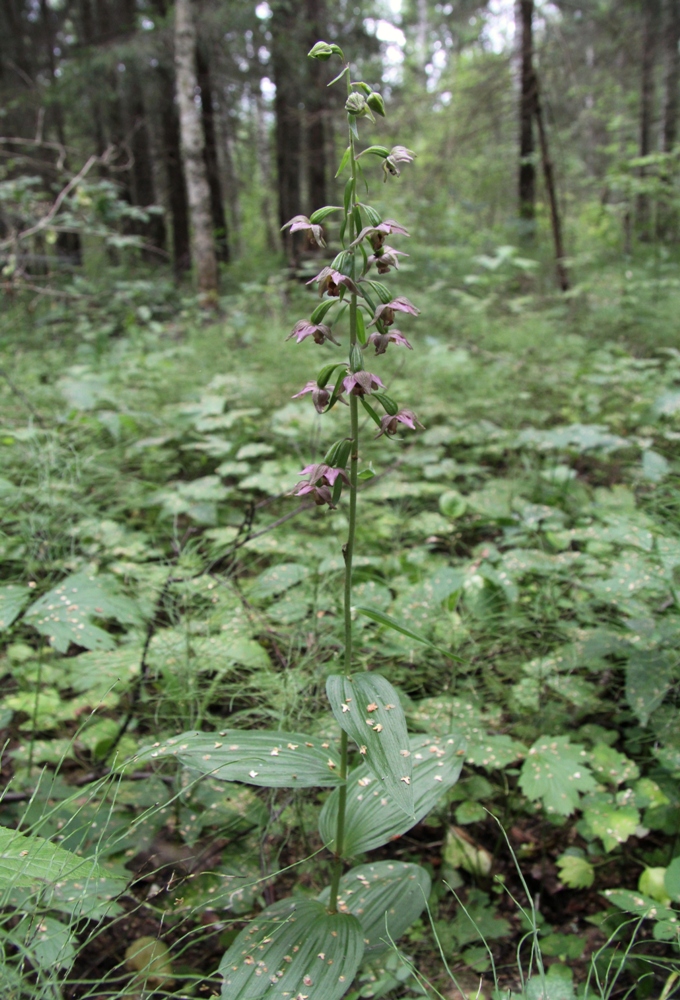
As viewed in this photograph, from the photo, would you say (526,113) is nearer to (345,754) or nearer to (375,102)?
(375,102)

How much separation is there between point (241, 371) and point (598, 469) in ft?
8.59

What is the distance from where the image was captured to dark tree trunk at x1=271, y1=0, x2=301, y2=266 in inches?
410

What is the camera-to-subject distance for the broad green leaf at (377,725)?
1161mm

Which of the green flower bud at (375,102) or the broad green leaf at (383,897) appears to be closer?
the green flower bud at (375,102)

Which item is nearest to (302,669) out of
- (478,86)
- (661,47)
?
(478,86)

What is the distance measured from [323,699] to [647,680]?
36.9 inches

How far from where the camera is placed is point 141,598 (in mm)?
2113

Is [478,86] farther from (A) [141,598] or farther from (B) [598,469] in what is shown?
(A) [141,598]

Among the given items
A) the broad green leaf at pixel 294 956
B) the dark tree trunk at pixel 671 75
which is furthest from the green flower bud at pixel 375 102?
the dark tree trunk at pixel 671 75

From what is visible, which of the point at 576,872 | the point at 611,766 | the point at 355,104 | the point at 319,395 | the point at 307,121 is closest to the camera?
the point at 355,104

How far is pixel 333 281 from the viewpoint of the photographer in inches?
48.4

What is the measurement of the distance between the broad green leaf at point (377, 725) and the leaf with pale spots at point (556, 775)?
598 mm

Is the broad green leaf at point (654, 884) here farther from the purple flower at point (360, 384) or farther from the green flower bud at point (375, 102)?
the green flower bud at point (375, 102)

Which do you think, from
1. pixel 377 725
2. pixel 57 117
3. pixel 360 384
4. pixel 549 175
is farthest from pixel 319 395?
pixel 57 117
